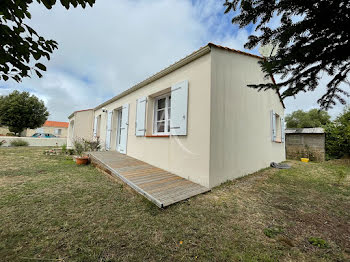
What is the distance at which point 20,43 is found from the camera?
1118mm

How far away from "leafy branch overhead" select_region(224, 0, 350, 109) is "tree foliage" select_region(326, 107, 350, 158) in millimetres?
8361

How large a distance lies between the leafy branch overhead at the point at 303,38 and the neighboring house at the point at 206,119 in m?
1.13

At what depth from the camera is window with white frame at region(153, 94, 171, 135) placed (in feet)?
15.5

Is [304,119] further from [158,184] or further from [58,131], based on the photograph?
[58,131]

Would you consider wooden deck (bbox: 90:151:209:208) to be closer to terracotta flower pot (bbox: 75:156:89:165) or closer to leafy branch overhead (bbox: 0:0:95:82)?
terracotta flower pot (bbox: 75:156:89:165)

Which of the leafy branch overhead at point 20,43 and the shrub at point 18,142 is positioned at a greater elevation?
the leafy branch overhead at point 20,43

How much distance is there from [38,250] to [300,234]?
3000mm

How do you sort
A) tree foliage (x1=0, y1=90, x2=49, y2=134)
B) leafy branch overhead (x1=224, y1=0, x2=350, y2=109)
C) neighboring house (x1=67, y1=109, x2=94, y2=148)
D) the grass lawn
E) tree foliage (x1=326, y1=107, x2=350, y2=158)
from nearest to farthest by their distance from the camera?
leafy branch overhead (x1=224, y1=0, x2=350, y2=109) → the grass lawn → tree foliage (x1=326, y1=107, x2=350, y2=158) → neighboring house (x1=67, y1=109, x2=94, y2=148) → tree foliage (x1=0, y1=90, x2=49, y2=134)

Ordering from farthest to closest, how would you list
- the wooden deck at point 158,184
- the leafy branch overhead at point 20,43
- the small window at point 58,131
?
the small window at point 58,131
the wooden deck at point 158,184
the leafy branch overhead at point 20,43

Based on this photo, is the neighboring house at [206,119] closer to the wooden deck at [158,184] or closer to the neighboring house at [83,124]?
the wooden deck at [158,184]

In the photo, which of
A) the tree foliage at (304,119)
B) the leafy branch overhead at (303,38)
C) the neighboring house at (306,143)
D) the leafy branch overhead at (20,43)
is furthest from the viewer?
the tree foliage at (304,119)

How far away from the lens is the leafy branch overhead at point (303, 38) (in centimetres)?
121

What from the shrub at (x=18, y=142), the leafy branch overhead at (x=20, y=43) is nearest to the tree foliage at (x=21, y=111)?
the shrub at (x=18, y=142)

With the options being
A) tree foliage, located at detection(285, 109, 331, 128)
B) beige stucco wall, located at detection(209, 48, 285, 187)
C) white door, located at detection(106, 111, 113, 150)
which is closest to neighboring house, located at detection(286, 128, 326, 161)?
beige stucco wall, located at detection(209, 48, 285, 187)
